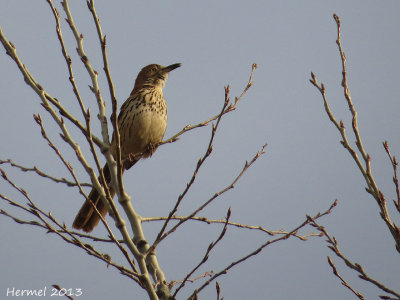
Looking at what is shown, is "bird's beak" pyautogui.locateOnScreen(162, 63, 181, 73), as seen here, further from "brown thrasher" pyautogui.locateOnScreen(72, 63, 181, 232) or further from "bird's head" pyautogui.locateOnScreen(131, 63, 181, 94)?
"brown thrasher" pyautogui.locateOnScreen(72, 63, 181, 232)

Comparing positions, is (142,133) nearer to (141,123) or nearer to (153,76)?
(141,123)

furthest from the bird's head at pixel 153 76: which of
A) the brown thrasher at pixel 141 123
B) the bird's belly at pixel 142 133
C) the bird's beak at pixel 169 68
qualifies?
the bird's belly at pixel 142 133

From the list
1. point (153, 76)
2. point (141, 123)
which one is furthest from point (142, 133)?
point (153, 76)

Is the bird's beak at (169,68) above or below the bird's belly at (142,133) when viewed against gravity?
above

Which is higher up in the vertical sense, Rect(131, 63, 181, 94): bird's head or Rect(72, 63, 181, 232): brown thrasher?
Rect(131, 63, 181, 94): bird's head

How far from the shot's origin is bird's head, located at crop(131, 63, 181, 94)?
7.59 m

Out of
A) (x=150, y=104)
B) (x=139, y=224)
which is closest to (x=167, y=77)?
(x=150, y=104)

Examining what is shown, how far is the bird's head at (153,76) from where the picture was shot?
7.59 m

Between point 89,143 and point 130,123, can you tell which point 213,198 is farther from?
point 130,123

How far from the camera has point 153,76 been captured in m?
7.77

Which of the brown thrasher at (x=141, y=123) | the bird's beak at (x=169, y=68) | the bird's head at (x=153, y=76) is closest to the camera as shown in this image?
the brown thrasher at (x=141, y=123)

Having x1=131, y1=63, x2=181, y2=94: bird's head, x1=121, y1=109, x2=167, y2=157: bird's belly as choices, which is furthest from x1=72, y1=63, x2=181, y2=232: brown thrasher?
x1=131, y1=63, x2=181, y2=94: bird's head

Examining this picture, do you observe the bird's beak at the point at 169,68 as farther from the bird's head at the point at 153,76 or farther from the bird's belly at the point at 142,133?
the bird's belly at the point at 142,133

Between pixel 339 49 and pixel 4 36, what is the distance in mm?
1823
